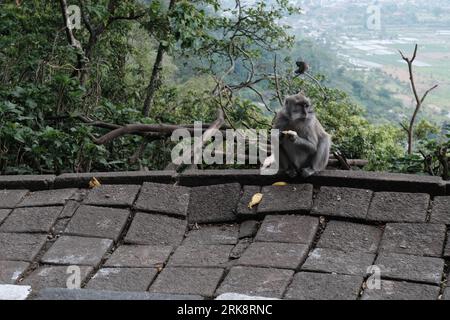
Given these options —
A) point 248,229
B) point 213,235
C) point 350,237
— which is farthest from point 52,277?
point 350,237

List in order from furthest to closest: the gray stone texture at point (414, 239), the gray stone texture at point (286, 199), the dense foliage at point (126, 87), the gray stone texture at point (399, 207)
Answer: the dense foliage at point (126, 87), the gray stone texture at point (286, 199), the gray stone texture at point (399, 207), the gray stone texture at point (414, 239)

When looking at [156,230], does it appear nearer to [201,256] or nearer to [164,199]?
[164,199]

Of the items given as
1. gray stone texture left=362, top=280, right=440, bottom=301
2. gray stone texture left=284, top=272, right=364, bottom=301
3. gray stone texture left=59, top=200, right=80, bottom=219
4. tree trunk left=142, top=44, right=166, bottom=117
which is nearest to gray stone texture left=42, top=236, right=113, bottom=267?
gray stone texture left=59, top=200, right=80, bottom=219

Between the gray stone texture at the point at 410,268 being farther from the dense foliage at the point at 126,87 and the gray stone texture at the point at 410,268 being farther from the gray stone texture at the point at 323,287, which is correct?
the dense foliage at the point at 126,87

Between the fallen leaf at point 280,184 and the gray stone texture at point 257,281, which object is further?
the fallen leaf at point 280,184

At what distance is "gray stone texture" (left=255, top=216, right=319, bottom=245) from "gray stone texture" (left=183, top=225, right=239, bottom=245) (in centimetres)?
24

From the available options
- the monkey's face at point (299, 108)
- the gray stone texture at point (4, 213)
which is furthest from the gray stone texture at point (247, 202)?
the gray stone texture at point (4, 213)

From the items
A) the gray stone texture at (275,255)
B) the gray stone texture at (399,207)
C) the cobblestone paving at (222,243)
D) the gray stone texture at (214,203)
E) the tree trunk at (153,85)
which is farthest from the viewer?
the tree trunk at (153,85)

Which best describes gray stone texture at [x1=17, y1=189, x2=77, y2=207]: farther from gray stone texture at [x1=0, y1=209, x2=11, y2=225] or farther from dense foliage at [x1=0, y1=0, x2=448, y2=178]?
dense foliage at [x1=0, y1=0, x2=448, y2=178]

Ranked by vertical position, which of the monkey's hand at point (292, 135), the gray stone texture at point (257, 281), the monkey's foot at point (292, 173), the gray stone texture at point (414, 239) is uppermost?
the monkey's hand at point (292, 135)

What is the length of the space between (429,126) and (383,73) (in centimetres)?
595

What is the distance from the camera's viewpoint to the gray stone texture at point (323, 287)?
3.71m

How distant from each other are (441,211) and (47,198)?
131 inches
